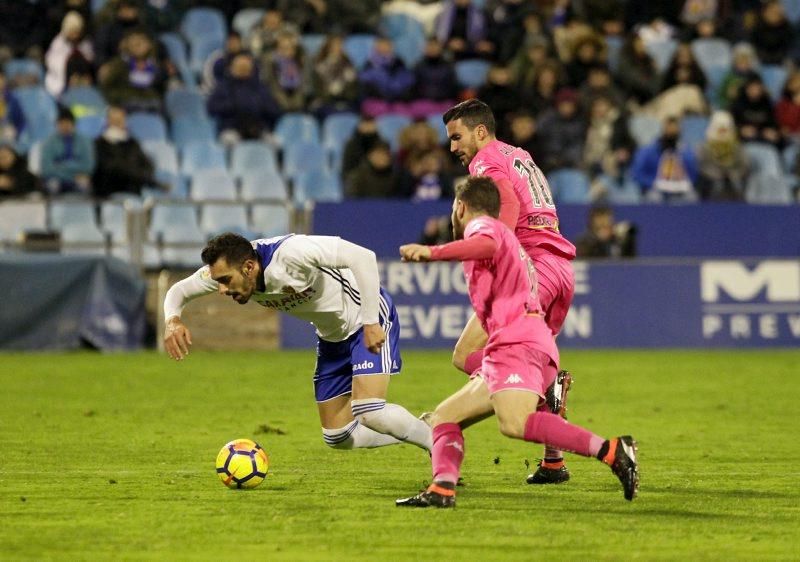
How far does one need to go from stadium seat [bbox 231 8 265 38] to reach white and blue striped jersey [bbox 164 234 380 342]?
14665mm

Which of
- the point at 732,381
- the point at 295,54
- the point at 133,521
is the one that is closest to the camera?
the point at 133,521

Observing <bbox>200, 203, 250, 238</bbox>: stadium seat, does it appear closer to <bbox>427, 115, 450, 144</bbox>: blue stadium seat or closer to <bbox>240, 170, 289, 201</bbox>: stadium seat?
<bbox>240, 170, 289, 201</bbox>: stadium seat

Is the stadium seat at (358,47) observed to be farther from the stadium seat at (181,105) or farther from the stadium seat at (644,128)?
the stadium seat at (644,128)

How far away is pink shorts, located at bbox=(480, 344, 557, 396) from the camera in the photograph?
7.10 meters

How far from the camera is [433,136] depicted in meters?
20.1

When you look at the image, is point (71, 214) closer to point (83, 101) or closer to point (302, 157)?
point (83, 101)

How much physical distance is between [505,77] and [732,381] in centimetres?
730

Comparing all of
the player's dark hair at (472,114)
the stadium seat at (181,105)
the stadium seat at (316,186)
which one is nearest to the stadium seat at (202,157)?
the stadium seat at (181,105)

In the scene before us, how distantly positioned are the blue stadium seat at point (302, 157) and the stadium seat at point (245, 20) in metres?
2.60

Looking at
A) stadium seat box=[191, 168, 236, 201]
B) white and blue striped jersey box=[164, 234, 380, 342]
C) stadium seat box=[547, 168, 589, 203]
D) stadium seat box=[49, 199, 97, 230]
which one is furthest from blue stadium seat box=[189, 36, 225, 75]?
white and blue striped jersey box=[164, 234, 380, 342]

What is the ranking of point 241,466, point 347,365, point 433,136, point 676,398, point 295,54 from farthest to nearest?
point 295,54 → point 433,136 → point 676,398 → point 347,365 → point 241,466

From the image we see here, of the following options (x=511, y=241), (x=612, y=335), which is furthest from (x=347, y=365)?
(x=612, y=335)

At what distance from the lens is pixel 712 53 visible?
24125mm

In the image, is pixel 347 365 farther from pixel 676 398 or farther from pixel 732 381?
pixel 732 381
